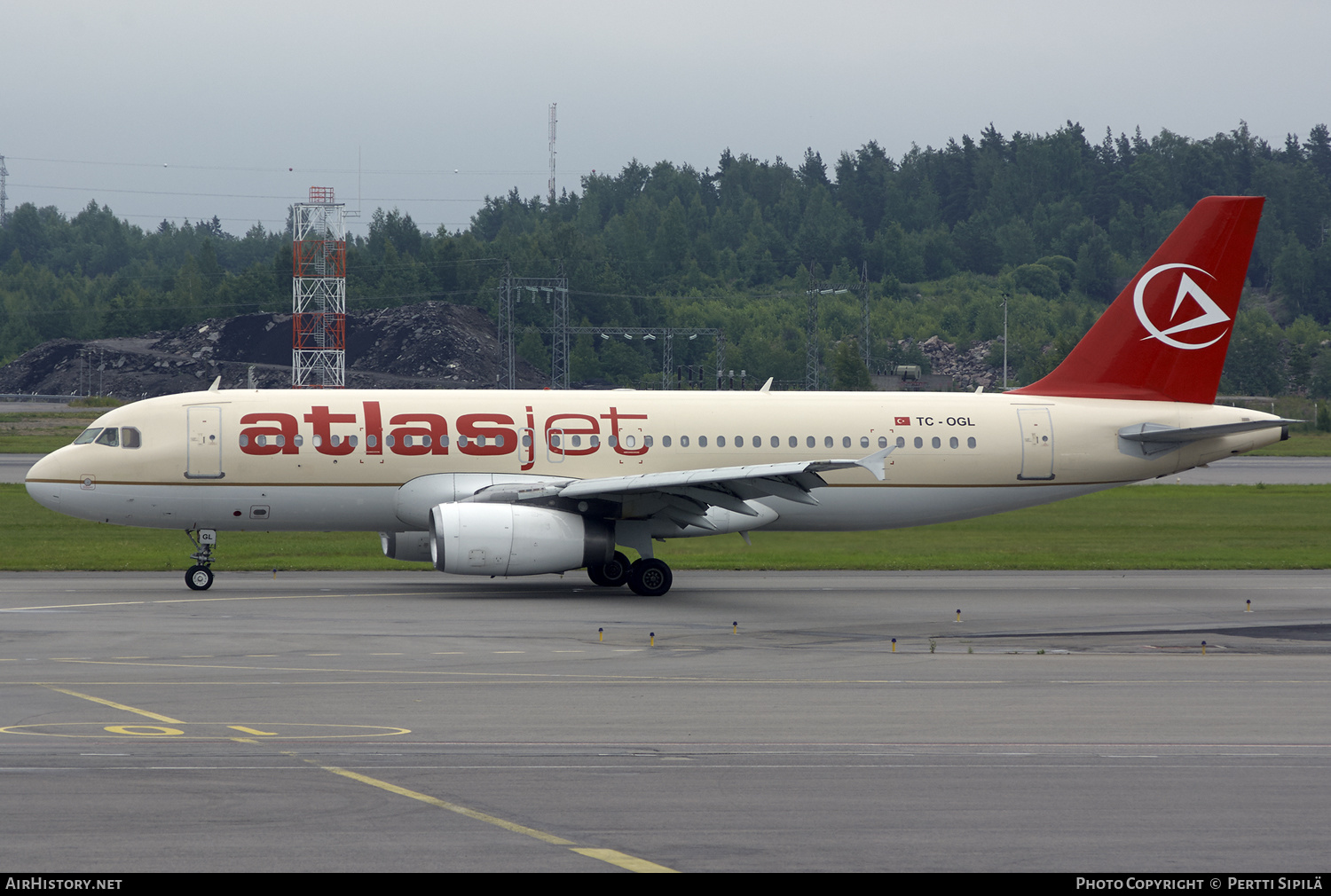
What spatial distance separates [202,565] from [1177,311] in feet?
74.3

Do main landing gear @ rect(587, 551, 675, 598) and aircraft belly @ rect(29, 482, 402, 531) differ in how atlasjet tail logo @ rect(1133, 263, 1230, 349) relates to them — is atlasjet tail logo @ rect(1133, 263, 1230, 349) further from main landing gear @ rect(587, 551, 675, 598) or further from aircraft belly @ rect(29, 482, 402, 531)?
aircraft belly @ rect(29, 482, 402, 531)

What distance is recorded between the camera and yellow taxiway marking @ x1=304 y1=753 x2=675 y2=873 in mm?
10125

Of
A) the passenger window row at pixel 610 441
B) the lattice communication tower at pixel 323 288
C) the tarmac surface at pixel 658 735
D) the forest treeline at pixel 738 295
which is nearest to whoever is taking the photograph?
the tarmac surface at pixel 658 735

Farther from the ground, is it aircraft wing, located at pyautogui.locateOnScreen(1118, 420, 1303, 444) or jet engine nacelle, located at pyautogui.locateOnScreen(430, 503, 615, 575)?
aircraft wing, located at pyautogui.locateOnScreen(1118, 420, 1303, 444)

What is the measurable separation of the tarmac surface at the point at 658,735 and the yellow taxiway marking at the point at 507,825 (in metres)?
0.04

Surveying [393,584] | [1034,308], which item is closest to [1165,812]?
[393,584]

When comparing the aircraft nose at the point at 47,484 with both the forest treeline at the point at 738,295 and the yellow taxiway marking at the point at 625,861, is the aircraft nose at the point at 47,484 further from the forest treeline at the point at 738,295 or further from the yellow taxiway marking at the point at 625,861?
the forest treeline at the point at 738,295

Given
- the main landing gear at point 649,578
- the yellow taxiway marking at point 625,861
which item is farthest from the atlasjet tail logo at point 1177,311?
the yellow taxiway marking at point 625,861

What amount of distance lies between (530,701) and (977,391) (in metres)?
19.8

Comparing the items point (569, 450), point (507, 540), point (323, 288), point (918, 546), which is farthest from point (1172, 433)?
point (323, 288)

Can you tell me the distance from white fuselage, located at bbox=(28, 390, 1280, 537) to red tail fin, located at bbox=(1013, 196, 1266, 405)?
58 centimetres

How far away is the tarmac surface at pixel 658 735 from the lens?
10.7 m

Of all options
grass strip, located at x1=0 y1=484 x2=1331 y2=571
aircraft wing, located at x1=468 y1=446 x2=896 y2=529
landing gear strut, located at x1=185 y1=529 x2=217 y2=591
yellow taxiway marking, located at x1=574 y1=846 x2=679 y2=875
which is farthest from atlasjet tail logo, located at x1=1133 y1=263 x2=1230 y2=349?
yellow taxiway marking, located at x1=574 y1=846 x2=679 y2=875

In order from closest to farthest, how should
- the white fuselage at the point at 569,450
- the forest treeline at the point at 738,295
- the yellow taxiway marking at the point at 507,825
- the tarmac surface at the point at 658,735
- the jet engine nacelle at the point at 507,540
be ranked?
the yellow taxiway marking at the point at 507,825 → the tarmac surface at the point at 658,735 → the jet engine nacelle at the point at 507,540 → the white fuselage at the point at 569,450 → the forest treeline at the point at 738,295
